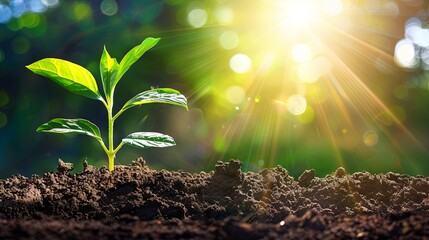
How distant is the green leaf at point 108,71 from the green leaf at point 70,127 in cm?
24

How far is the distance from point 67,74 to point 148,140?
0.60 m

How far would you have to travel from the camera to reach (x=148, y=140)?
9.55 ft

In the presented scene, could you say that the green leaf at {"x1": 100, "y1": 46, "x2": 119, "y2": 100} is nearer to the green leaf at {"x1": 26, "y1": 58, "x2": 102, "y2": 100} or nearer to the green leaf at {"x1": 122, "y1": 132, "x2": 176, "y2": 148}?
the green leaf at {"x1": 26, "y1": 58, "x2": 102, "y2": 100}

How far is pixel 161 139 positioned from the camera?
2900 millimetres

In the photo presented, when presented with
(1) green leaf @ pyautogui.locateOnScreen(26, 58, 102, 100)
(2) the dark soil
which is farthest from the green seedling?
(2) the dark soil

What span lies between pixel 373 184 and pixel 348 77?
8.26 feet

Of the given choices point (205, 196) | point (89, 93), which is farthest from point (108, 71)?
point (205, 196)

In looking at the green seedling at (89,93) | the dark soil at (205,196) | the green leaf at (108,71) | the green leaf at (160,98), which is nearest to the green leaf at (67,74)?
the green seedling at (89,93)

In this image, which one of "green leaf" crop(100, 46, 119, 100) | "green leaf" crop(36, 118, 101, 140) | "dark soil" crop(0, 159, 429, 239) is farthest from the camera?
"green leaf" crop(100, 46, 119, 100)

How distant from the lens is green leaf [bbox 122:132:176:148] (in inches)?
112

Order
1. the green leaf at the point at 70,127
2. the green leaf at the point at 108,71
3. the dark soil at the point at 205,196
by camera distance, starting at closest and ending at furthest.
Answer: the dark soil at the point at 205,196
the green leaf at the point at 70,127
the green leaf at the point at 108,71

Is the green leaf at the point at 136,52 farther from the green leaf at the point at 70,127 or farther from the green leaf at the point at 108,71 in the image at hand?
the green leaf at the point at 70,127

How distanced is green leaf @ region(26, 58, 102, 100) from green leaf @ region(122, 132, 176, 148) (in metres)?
0.34

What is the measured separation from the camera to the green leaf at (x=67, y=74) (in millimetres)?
2830
